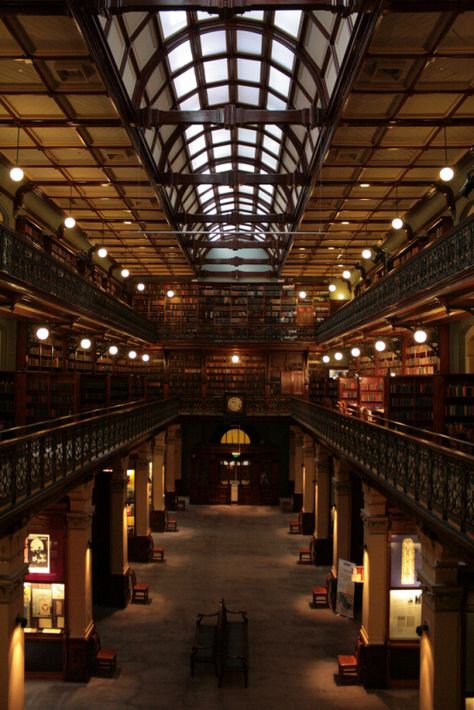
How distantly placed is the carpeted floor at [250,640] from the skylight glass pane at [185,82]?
37.6 feet

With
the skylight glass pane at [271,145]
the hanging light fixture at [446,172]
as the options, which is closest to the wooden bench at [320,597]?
the hanging light fixture at [446,172]

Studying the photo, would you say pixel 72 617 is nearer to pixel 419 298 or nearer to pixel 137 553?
pixel 137 553

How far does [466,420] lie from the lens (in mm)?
9656

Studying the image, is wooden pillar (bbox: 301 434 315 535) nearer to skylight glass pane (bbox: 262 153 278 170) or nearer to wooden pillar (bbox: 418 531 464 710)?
skylight glass pane (bbox: 262 153 278 170)

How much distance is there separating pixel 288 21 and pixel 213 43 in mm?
2094

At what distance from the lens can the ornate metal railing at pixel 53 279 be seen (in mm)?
8391

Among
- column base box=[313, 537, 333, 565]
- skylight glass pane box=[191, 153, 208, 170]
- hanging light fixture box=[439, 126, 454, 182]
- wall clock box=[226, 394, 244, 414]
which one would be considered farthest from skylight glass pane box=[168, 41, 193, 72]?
column base box=[313, 537, 333, 565]

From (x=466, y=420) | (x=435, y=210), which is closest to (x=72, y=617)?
(x=466, y=420)

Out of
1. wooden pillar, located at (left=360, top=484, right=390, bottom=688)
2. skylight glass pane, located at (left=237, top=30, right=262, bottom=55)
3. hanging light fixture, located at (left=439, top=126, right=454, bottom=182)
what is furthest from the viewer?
skylight glass pane, located at (left=237, top=30, right=262, bottom=55)

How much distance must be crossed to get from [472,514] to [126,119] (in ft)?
26.5

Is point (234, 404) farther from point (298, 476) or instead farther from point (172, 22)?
point (172, 22)

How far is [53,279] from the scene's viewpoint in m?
10.5

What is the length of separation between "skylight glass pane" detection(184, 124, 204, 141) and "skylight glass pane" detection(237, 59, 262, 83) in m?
2.03

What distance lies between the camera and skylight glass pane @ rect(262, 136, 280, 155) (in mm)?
16641
